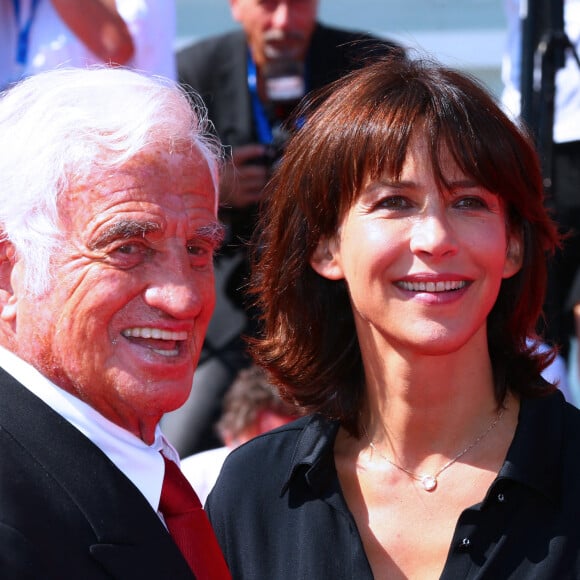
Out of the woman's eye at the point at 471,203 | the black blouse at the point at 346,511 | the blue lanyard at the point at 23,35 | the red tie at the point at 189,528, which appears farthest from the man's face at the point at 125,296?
the blue lanyard at the point at 23,35

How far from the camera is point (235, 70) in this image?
175 inches

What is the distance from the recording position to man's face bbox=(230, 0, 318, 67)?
14.1 ft

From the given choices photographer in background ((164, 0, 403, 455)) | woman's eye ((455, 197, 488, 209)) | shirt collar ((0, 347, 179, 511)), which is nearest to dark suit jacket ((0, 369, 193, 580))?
shirt collar ((0, 347, 179, 511))

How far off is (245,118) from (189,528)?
2376 millimetres

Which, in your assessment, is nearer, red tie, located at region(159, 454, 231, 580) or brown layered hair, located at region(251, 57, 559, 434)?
red tie, located at region(159, 454, 231, 580)

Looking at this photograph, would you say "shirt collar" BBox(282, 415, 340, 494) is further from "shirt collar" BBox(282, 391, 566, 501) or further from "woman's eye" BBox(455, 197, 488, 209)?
"woman's eye" BBox(455, 197, 488, 209)

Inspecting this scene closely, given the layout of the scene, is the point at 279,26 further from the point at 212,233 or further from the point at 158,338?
the point at 158,338

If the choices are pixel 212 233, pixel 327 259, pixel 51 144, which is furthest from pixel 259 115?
pixel 51 144

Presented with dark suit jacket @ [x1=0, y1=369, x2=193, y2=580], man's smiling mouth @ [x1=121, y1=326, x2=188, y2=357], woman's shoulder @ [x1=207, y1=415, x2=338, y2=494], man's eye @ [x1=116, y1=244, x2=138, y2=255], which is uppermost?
man's eye @ [x1=116, y1=244, x2=138, y2=255]

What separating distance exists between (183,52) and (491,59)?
7.82ft

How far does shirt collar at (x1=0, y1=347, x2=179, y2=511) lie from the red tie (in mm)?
78

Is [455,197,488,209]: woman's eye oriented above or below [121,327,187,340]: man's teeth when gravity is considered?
above

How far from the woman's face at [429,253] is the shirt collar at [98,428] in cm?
72

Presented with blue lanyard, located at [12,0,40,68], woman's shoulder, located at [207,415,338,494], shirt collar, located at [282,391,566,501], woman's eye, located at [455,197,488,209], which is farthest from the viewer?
blue lanyard, located at [12,0,40,68]
